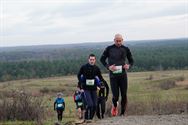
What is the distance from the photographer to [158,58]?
348 ft

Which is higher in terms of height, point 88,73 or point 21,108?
point 88,73

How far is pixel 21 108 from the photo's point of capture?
12891mm

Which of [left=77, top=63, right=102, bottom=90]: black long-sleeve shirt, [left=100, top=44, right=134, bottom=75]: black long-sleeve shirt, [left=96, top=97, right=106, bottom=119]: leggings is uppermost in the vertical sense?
[left=100, top=44, right=134, bottom=75]: black long-sleeve shirt

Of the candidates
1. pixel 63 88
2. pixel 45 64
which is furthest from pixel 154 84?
pixel 45 64

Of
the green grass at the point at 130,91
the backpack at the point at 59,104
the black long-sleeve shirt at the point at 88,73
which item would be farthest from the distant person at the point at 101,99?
the backpack at the point at 59,104

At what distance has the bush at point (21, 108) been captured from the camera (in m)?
12.6

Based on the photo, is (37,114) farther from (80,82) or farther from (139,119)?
(139,119)

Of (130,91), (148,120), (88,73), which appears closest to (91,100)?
(88,73)

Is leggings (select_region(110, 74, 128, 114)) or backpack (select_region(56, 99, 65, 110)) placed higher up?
leggings (select_region(110, 74, 128, 114))

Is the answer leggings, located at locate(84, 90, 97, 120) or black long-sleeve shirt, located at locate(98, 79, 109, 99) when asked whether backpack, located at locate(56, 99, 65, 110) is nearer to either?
black long-sleeve shirt, located at locate(98, 79, 109, 99)

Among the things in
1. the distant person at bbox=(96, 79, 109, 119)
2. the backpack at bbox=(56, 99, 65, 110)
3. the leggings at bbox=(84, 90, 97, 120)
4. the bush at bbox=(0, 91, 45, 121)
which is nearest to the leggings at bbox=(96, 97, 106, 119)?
the distant person at bbox=(96, 79, 109, 119)

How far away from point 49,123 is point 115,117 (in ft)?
5.36

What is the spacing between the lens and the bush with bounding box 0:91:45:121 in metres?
12.6

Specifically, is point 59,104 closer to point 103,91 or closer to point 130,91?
point 103,91
